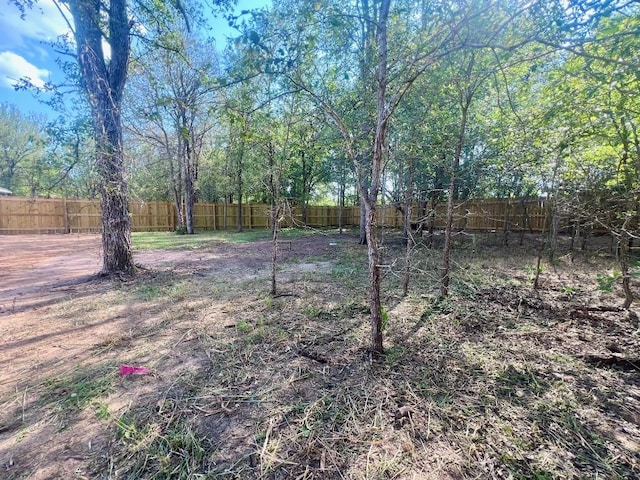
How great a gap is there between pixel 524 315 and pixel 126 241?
5503mm

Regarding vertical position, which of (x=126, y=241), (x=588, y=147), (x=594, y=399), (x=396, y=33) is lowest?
(x=594, y=399)

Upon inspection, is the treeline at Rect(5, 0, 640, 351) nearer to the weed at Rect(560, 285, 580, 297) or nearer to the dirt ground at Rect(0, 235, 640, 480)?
the dirt ground at Rect(0, 235, 640, 480)

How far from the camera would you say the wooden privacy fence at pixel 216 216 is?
9133 millimetres

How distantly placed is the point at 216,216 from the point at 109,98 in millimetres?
14629

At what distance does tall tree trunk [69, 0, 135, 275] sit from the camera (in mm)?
3889

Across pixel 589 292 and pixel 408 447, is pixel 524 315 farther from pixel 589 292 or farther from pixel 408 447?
pixel 408 447

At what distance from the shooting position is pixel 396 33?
3.02m

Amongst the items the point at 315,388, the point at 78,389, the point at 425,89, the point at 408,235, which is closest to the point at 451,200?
the point at 408,235

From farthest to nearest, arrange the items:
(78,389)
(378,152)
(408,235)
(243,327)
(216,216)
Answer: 1. (216,216)
2. (243,327)
3. (408,235)
4. (378,152)
5. (78,389)

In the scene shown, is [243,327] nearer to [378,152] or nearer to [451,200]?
[378,152]

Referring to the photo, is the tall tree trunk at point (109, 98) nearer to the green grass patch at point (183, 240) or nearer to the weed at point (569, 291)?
the green grass patch at point (183, 240)

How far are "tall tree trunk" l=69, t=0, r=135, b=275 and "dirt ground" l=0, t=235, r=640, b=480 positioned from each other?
127 centimetres

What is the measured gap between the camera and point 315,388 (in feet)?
5.98

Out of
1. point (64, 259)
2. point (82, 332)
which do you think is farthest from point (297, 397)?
point (64, 259)
